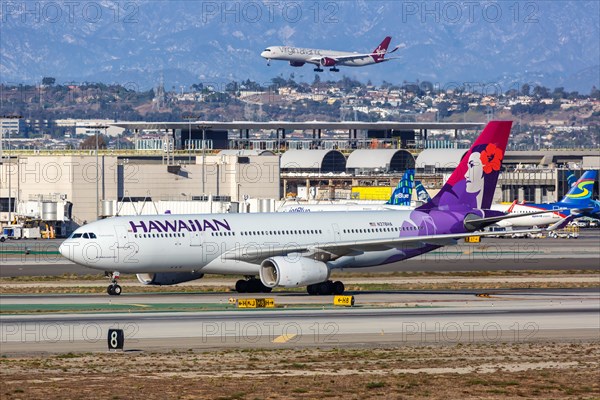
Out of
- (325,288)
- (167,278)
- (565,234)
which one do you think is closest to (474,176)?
→ (325,288)

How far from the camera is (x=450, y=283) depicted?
70.6 meters

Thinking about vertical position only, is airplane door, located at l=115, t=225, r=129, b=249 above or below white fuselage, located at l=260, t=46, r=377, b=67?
below

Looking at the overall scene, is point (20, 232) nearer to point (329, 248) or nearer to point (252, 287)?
point (252, 287)

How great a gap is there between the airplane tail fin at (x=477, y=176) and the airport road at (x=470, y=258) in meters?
14.6

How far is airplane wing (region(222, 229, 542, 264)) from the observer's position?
2437 inches

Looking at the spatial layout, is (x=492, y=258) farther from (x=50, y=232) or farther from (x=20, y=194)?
(x=20, y=194)

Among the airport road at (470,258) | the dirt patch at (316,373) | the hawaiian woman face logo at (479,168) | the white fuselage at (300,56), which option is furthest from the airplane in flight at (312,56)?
the dirt patch at (316,373)

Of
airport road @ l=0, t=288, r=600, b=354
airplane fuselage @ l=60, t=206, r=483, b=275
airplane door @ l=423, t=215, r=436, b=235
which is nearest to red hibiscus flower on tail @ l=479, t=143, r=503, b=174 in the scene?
airplane fuselage @ l=60, t=206, r=483, b=275

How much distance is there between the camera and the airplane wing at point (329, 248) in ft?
203

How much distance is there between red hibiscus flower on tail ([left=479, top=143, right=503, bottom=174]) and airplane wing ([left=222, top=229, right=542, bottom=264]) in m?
6.55

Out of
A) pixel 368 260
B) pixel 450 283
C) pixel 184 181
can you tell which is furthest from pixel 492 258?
pixel 184 181

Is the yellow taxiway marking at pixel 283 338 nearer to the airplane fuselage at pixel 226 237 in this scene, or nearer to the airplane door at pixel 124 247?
the airplane fuselage at pixel 226 237

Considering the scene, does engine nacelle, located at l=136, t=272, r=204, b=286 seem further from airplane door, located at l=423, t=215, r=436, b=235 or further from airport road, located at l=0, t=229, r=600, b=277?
airport road, located at l=0, t=229, r=600, b=277

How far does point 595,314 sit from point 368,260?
15308 millimetres
